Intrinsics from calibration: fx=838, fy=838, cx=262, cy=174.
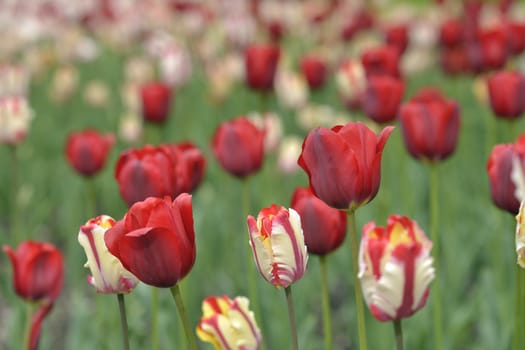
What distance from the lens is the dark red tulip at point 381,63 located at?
8.87ft

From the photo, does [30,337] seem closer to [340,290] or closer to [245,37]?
[340,290]

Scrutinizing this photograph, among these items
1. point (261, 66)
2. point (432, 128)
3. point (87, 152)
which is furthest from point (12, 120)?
point (432, 128)

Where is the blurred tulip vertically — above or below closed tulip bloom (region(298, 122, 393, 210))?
above

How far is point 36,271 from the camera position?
162 centimetres

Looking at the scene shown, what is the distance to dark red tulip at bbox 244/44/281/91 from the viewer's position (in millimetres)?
2986

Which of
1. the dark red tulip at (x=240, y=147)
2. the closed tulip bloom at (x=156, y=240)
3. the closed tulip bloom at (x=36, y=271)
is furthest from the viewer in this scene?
the dark red tulip at (x=240, y=147)

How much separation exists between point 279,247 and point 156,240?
0.56 feet

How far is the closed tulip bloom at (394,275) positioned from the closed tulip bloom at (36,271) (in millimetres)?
704

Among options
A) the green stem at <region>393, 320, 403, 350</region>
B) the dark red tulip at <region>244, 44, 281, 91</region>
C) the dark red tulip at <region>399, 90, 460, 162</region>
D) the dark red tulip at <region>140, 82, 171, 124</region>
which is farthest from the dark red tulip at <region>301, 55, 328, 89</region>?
the green stem at <region>393, 320, 403, 350</region>

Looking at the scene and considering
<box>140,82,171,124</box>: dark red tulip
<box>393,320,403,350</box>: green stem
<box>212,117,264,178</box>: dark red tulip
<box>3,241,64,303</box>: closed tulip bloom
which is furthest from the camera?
<box>140,82,171,124</box>: dark red tulip

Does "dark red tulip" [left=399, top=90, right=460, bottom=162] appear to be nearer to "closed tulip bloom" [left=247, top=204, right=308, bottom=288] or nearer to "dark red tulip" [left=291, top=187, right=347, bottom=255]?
"dark red tulip" [left=291, top=187, right=347, bottom=255]

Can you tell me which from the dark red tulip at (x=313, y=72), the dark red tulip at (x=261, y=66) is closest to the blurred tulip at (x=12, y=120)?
the dark red tulip at (x=261, y=66)

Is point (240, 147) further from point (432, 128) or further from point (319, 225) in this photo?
point (319, 225)

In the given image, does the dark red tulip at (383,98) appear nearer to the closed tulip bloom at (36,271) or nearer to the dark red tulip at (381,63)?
the dark red tulip at (381,63)
